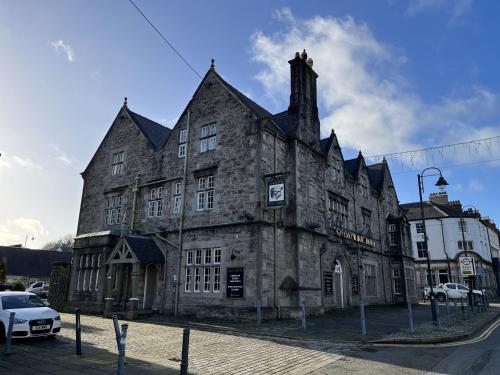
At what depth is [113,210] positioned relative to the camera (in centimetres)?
2525

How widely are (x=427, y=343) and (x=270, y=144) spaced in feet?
38.9

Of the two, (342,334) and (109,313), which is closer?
(342,334)

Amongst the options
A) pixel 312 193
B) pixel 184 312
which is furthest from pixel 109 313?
pixel 312 193

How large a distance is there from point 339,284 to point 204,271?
10124 millimetres

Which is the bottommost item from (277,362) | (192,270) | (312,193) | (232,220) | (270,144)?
(277,362)

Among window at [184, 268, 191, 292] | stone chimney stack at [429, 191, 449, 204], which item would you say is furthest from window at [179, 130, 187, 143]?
stone chimney stack at [429, 191, 449, 204]

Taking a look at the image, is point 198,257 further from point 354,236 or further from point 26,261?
point 26,261

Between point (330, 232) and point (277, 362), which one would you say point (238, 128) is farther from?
point (277, 362)

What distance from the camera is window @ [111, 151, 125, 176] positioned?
84.9ft

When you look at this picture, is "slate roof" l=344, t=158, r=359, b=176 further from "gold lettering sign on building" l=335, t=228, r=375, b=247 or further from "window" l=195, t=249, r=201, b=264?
"window" l=195, t=249, r=201, b=264

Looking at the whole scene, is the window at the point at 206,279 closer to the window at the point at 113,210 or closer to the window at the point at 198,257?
the window at the point at 198,257

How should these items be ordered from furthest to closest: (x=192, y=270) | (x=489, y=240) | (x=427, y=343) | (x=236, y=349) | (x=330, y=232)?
1. (x=489, y=240)
2. (x=330, y=232)
3. (x=192, y=270)
4. (x=427, y=343)
5. (x=236, y=349)

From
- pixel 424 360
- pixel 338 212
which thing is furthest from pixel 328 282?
pixel 424 360

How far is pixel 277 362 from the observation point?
8.60 m
